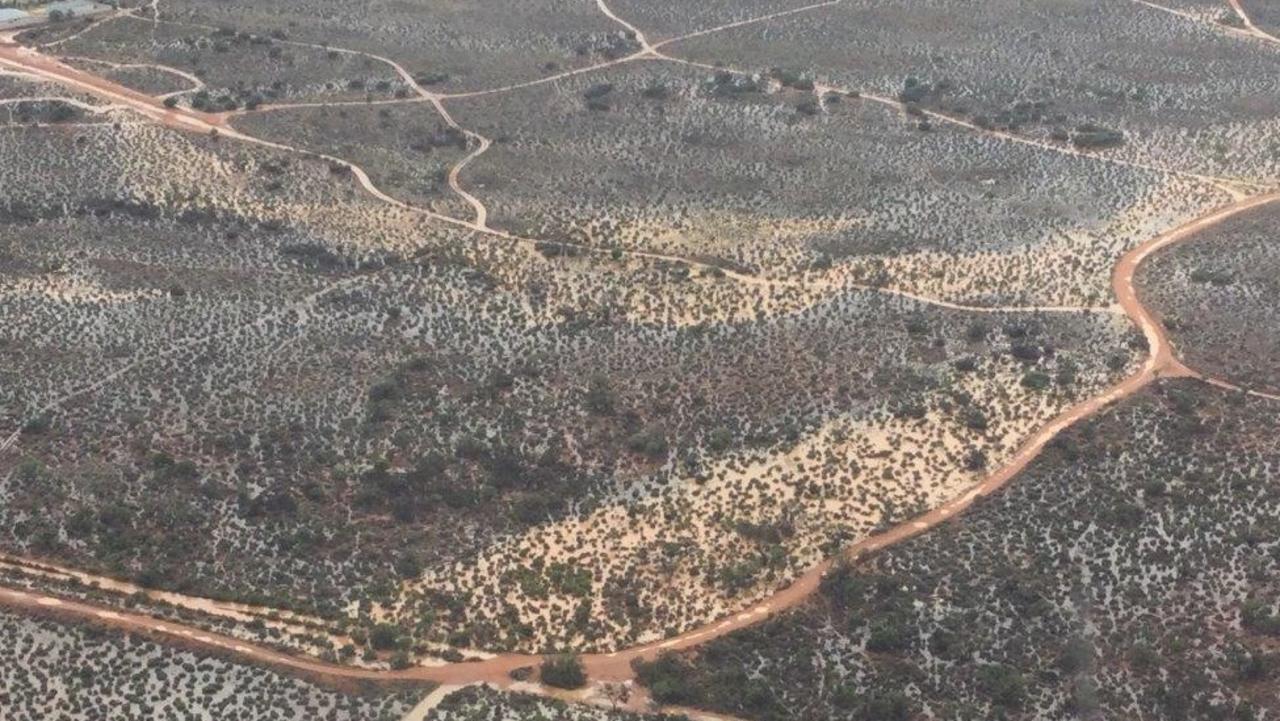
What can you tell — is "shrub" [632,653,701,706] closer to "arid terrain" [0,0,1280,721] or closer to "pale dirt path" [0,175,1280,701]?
"arid terrain" [0,0,1280,721]

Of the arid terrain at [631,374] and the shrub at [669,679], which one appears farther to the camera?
the arid terrain at [631,374]

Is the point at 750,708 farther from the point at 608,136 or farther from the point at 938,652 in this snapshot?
the point at 608,136

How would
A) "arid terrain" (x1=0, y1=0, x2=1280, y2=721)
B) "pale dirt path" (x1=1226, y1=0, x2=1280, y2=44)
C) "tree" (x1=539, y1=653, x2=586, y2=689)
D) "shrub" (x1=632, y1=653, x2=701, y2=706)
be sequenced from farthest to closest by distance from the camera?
"pale dirt path" (x1=1226, y1=0, x2=1280, y2=44) < "arid terrain" (x1=0, y1=0, x2=1280, y2=721) < "tree" (x1=539, y1=653, x2=586, y2=689) < "shrub" (x1=632, y1=653, x2=701, y2=706)

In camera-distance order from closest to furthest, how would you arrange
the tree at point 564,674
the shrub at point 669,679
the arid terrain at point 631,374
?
the shrub at point 669,679 < the tree at point 564,674 < the arid terrain at point 631,374

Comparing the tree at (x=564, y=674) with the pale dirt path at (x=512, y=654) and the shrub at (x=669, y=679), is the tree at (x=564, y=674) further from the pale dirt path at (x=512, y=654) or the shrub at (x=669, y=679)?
the shrub at (x=669, y=679)

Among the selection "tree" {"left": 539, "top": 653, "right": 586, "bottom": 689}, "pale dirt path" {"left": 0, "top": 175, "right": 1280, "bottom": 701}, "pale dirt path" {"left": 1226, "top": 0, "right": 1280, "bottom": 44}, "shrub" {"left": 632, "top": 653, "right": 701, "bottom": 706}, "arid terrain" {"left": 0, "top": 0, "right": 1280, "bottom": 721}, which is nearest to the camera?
"shrub" {"left": 632, "top": 653, "right": 701, "bottom": 706}

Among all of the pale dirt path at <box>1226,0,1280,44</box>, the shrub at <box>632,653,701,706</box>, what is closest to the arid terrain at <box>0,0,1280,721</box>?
the shrub at <box>632,653,701,706</box>

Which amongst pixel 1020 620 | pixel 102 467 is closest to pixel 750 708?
pixel 1020 620

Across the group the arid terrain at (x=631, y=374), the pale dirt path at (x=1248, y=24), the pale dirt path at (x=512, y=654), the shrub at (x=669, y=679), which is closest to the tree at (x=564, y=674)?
the arid terrain at (x=631, y=374)
